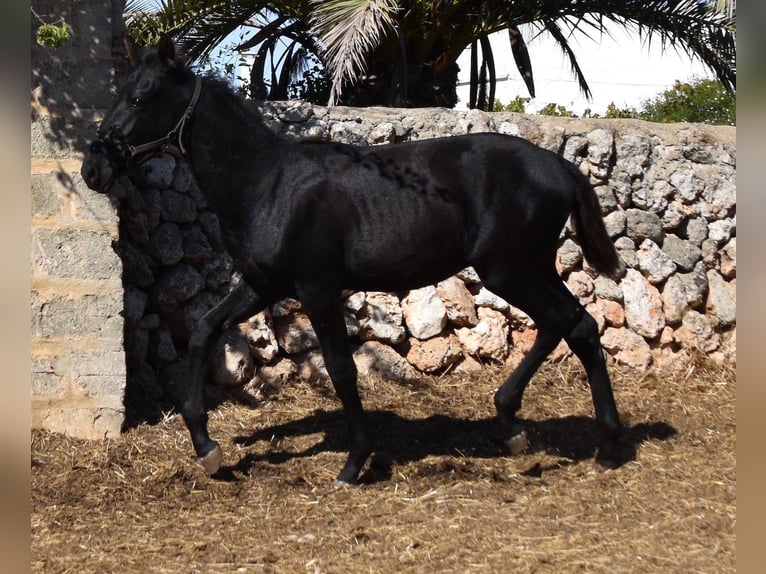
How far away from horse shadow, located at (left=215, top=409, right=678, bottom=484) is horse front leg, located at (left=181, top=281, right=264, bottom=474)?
19 centimetres

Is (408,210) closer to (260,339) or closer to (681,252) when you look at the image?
(260,339)

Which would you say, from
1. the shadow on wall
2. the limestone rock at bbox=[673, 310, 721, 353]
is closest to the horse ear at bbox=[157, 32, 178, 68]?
the shadow on wall

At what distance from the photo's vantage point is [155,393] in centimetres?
576

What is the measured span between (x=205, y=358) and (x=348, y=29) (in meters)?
3.48

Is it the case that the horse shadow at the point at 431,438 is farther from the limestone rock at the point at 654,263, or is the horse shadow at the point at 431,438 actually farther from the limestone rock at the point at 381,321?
the limestone rock at the point at 654,263

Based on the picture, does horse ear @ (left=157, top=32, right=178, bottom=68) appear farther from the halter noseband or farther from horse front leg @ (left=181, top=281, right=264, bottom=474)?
horse front leg @ (left=181, top=281, right=264, bottom=474)

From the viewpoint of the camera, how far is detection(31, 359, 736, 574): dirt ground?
3.65m

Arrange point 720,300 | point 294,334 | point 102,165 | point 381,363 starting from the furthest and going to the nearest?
point 720,300 < point 381,363 < point 294,334 < point 102,165

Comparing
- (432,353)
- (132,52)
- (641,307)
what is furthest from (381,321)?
(132,52)

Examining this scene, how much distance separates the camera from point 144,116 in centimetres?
439

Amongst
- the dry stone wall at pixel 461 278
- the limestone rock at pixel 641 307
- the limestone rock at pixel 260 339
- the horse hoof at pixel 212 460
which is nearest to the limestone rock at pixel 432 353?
the dry stone wall at pixel 461 278

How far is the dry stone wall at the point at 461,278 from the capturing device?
5.87m
